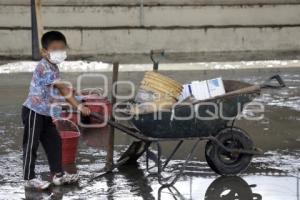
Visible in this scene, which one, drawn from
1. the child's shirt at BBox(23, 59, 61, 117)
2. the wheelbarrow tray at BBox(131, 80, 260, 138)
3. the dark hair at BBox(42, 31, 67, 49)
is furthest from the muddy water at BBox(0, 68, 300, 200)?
the dark hair at BBox(42, 31, 67, 49)

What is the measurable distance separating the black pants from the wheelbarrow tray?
82cm

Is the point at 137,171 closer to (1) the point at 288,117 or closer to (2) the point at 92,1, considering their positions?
(1) the point at 288,117

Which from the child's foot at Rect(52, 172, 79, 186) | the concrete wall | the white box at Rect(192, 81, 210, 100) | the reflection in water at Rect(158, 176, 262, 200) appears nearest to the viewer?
the reflection in water at Rect(158, 176, 262, 200)

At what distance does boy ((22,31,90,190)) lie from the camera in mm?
6141

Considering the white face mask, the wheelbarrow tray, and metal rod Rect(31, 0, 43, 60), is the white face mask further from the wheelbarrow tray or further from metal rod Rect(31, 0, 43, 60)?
metal rod Rect(31, 0, 43, 60)

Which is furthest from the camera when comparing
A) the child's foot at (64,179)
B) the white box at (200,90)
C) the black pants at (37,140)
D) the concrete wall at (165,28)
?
the concrete wall at (165,28)

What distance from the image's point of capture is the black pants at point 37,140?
20.3 ft

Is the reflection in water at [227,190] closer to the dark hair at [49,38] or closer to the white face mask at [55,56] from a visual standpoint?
the white face mask at [55,56]

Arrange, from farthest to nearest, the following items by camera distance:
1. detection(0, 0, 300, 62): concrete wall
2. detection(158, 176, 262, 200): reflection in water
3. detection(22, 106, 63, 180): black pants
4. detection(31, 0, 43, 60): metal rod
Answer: detection(0, 0, 300, 62): concrete wall
detection(31, 0, 43, 60): metal rod
detection(22, 106, 63, 180): black pants
detection(158, 176, 262, 200): reflection in water

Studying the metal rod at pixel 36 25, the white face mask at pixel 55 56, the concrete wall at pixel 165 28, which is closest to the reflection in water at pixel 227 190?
the white face mask at pixel 55 56

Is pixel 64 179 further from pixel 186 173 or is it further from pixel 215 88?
pixel 215 88

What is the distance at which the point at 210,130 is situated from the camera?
6.47 meters

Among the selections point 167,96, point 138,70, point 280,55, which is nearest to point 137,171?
point 167,96

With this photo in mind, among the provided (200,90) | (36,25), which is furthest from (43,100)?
(36,25)
